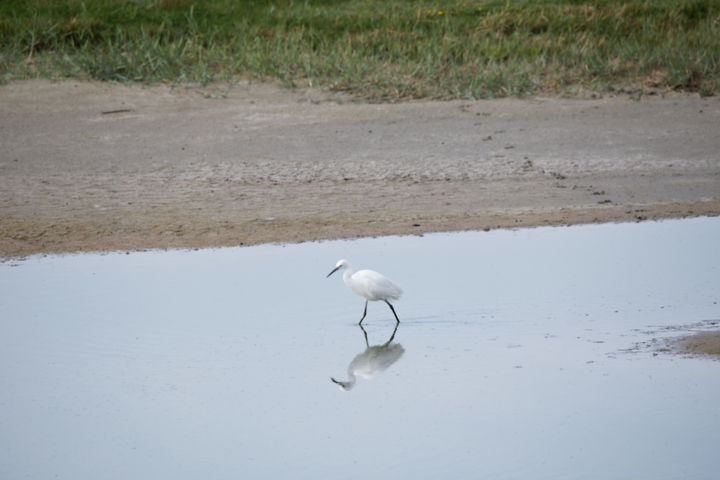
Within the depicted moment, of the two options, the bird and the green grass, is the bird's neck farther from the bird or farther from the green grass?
the green grass

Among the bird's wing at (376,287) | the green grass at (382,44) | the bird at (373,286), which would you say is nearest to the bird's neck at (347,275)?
the bird at (373,286)

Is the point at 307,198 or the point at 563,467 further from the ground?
the point at 563,467

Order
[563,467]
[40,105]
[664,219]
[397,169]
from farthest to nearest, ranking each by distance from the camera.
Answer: [40,105]
[397,169]
[664,219]
[563,467]

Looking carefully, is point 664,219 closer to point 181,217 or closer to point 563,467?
point 181,217

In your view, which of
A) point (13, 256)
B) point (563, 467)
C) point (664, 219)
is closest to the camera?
point (563, 467)

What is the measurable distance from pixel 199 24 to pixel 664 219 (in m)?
9.88

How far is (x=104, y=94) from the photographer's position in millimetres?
14438

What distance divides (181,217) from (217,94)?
432 centimetres

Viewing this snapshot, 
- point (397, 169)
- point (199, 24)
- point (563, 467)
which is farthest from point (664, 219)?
point (199, 24)

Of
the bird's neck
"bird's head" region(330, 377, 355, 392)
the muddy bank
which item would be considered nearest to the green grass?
the bird's neck

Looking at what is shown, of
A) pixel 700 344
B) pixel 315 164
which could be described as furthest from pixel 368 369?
pixel 315 164

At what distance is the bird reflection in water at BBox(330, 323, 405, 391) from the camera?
21.6 ft

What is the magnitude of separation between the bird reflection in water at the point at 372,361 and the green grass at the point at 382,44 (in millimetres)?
7814

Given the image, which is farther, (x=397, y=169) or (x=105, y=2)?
(x=105, y=2)
